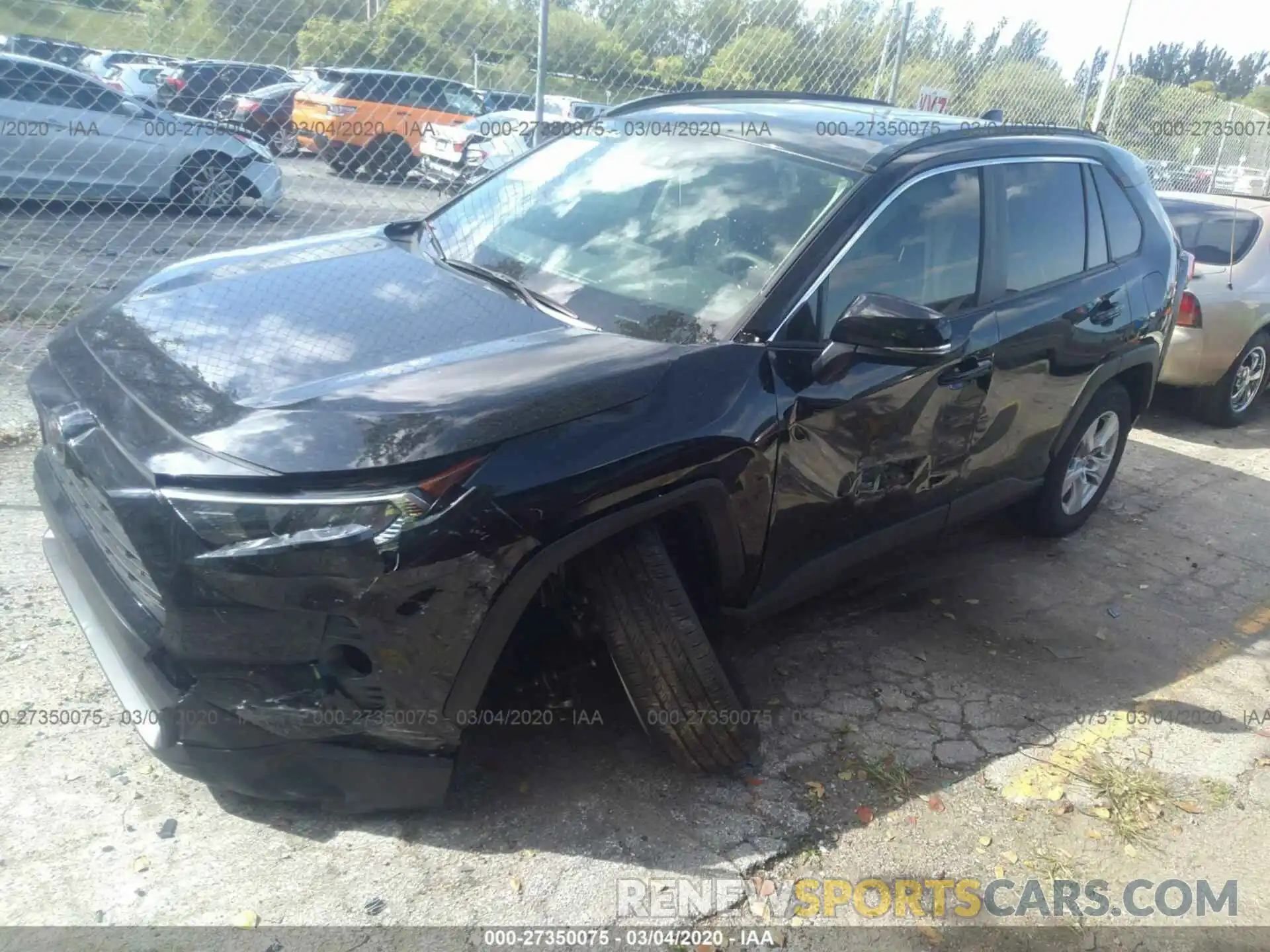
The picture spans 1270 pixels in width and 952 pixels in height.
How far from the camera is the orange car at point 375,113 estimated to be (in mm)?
8586

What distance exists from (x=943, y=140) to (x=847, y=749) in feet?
7.16

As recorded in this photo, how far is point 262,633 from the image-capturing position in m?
2.20

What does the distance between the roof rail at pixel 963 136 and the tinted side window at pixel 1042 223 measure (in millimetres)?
155

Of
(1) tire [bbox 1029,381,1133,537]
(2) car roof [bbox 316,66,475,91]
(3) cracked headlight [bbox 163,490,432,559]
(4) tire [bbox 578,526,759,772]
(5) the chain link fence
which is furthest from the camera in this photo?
(2) car roof [bbox 316,66,475,91]

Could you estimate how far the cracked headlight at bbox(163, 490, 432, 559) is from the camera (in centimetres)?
212

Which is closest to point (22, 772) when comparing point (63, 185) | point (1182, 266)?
point (1182, 266)

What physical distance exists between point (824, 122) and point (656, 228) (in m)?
0.88

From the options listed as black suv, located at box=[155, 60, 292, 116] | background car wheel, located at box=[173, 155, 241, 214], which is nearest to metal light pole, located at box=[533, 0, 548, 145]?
background car wheel, located at box=[173, 155, 241, 214]

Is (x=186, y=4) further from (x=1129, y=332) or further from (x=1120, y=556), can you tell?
(x=1120, y=556)

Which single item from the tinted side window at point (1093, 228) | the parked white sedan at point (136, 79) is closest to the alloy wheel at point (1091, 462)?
the tinted side window at point (1093, 228)

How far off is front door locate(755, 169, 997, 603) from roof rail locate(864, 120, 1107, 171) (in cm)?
13

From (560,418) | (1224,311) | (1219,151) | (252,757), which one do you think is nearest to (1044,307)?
(560,418)

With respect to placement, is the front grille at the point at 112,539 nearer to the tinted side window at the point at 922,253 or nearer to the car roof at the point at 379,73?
the tinted side window at the point at 922,253

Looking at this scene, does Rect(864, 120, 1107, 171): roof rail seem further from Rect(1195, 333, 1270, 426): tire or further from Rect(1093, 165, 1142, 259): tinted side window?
Rect(1195, 333, 1270, 426): tire
